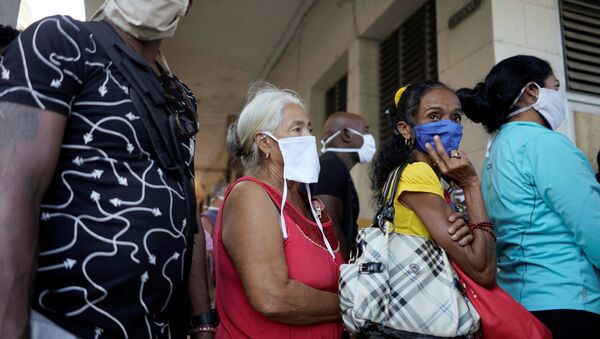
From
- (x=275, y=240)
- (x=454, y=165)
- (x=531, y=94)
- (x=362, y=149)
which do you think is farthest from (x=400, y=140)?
(x=362, y=149)

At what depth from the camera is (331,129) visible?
373cm

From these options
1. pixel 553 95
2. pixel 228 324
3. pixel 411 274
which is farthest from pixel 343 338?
pixel 553 95

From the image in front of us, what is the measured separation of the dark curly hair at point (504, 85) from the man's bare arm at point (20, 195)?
1.84 m

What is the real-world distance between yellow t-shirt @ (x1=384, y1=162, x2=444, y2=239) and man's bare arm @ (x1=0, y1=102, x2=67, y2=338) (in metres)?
1.14

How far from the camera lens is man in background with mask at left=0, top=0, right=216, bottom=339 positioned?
998 mm

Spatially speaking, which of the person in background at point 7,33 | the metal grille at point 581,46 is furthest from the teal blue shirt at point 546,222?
the person in background at point 7,33

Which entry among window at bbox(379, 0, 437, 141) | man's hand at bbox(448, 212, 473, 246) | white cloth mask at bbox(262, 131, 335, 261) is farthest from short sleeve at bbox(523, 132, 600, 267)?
window at bbox(379, 0, 437, 141)

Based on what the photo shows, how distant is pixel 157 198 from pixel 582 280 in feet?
5.12

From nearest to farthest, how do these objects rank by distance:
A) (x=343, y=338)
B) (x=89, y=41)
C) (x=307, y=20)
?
1. (x=89, y=41)
2. (x=343, y=338)
3. (x=307, y=20)

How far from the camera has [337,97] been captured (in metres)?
6.56

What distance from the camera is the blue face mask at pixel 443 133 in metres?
1.87

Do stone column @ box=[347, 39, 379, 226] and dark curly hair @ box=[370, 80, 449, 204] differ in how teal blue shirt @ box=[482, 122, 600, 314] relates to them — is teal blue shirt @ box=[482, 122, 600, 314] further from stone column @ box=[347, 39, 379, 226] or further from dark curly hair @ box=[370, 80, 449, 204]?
stone column @ box=[347, 39, 379, 226]

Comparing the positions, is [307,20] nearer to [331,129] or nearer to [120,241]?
[331,129]

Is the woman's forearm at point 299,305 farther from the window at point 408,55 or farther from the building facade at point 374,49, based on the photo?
the window at point 408,55
